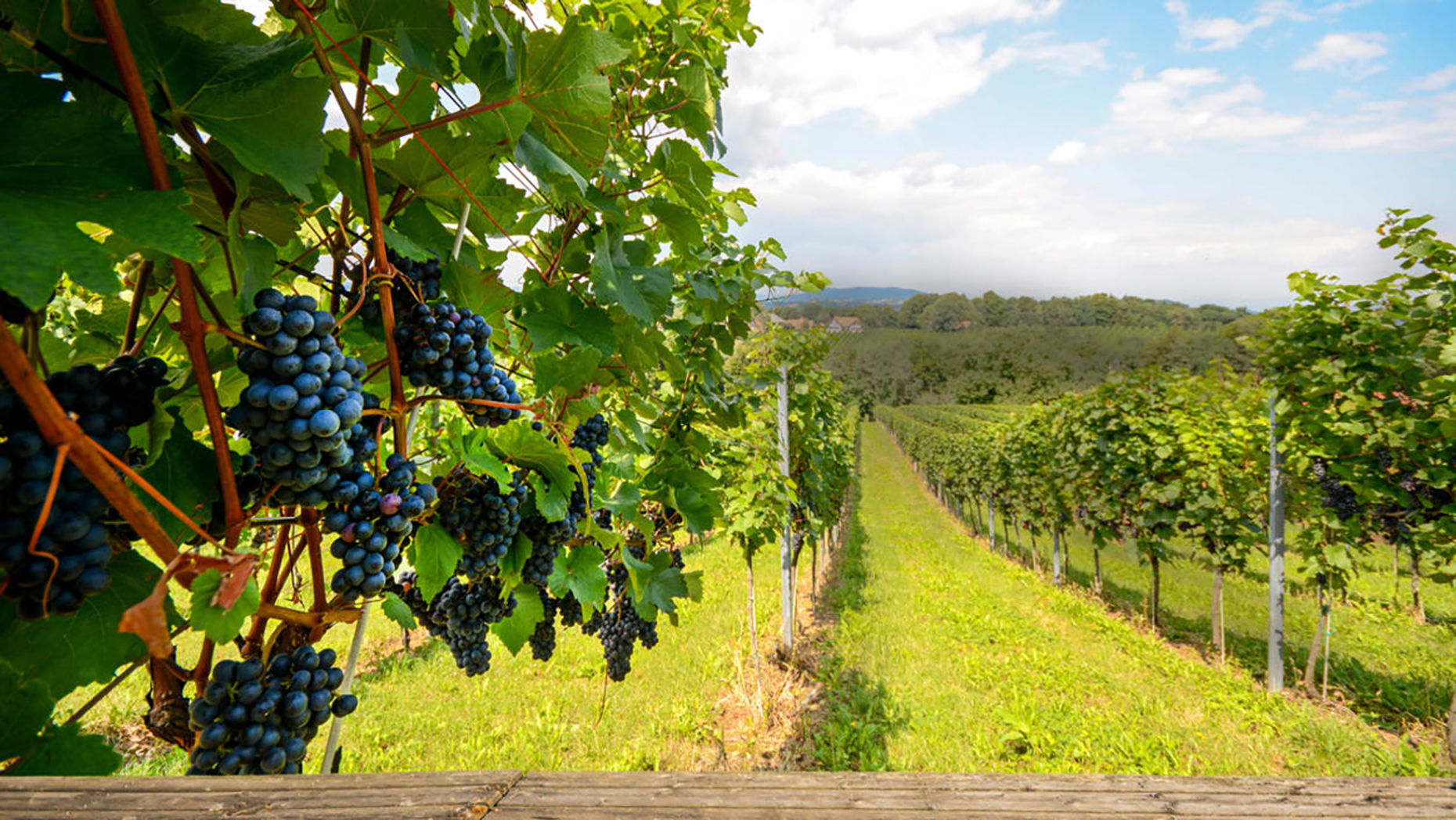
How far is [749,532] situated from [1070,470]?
380 inches

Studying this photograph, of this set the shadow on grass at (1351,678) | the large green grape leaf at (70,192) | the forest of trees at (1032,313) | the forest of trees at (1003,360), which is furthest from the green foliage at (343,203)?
the forest of trees at (1032,313)

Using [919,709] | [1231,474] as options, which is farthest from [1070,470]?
[919,709]

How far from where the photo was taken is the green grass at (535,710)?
5762 mm

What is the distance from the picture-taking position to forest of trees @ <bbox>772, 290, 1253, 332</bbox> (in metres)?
112

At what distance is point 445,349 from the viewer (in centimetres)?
99

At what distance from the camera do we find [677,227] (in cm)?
175

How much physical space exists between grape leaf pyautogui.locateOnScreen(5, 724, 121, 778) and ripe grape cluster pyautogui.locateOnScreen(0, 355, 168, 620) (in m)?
Answer: 0.19

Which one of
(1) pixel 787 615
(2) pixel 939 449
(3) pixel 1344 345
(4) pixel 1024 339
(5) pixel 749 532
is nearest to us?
(3) pixel 1344 345

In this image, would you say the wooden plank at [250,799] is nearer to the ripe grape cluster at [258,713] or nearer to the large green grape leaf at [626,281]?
the ripe grape cluster at [258,713]

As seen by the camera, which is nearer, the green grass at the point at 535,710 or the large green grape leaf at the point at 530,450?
the large green grape leaf at the point at 530,450

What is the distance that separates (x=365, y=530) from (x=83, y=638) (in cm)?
32

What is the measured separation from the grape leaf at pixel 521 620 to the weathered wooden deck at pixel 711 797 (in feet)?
3.20

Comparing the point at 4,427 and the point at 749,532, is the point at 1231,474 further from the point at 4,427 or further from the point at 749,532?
the point at 4,427

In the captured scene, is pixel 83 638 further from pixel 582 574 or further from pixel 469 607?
pixel 582 574
